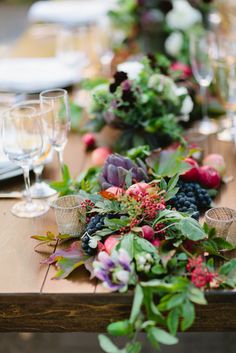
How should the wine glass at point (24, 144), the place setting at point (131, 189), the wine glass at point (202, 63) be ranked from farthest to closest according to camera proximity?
the wine glass at point (202, 63), the wine glass at point (24, 144), the place setting at point (131, 189)

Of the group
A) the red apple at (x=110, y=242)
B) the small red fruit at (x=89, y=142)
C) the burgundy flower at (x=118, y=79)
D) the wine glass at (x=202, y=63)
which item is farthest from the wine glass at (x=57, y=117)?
the wine glass at (x=202, y=63)

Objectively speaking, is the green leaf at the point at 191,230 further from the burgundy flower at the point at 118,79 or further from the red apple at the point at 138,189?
the burgundy flower at the point at 118,79

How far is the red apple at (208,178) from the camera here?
60.5 inches

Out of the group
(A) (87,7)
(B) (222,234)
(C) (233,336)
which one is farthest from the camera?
(A) (87,7)

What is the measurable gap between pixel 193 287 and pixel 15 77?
1.49 m

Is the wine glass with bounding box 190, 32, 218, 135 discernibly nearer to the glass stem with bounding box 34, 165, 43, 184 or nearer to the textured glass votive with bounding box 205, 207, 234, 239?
the glass stem with bounding box 34, 165, 43, 184

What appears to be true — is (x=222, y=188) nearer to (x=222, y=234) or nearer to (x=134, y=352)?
(x=222, y=234)

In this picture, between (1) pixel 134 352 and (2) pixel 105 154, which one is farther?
(2) pixel 105 154

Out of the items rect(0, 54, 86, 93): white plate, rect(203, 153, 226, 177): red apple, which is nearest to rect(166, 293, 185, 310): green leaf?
rect(203, 153, 226, 177): red apple

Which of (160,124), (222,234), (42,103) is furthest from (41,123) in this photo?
Answer: (222,234)

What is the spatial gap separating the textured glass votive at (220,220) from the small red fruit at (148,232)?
127mm

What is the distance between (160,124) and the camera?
70.7 inches

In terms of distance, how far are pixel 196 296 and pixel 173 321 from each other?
0.19 feet

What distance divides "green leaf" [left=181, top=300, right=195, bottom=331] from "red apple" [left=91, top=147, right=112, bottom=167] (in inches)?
29.4
